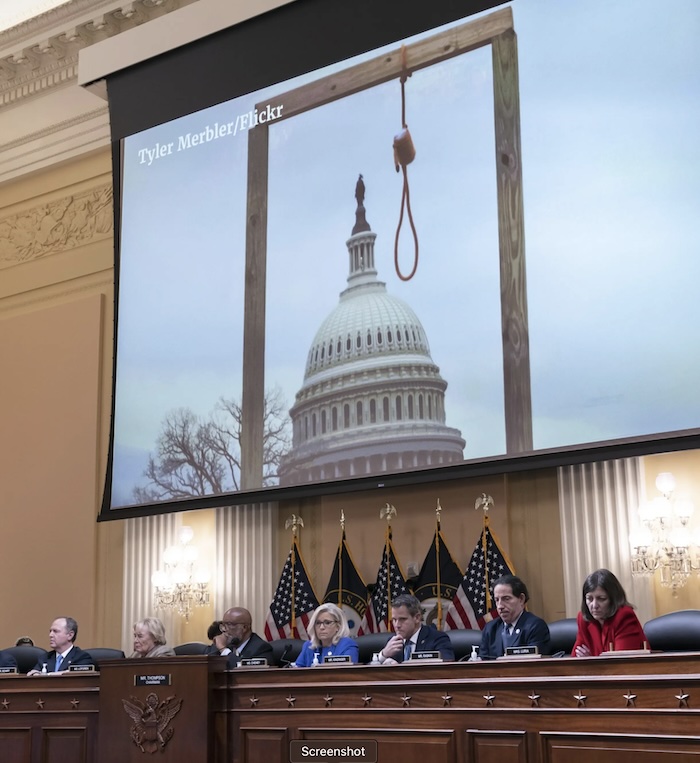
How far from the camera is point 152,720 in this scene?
18.2 ft

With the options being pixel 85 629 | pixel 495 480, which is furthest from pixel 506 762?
pixel 85 629

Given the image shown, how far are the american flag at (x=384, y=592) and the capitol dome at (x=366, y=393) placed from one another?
0.72m

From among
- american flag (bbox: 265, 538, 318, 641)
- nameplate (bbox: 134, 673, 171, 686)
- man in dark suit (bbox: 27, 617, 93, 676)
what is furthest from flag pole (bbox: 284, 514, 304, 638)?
nameplate (bbox: 134, 673, 171, 686)

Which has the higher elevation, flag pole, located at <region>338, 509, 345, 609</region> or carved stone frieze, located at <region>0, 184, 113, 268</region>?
carved stone frieze, located at <region>0, 184, 113, 268</region>

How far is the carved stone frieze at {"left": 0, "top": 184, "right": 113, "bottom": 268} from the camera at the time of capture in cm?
1014

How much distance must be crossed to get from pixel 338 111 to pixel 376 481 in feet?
8.98

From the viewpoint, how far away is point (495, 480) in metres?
7.42

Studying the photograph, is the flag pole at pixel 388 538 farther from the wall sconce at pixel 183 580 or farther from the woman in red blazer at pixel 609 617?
the woman in red blazer at pixel 609 617

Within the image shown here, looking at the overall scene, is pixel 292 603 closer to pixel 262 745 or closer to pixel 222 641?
pixel 222 641

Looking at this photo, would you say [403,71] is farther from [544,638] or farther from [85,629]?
[85,629]

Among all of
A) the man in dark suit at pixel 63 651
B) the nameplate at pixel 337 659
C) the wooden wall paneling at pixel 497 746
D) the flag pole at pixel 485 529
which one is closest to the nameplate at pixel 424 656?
the nameplate at pixel 337 659

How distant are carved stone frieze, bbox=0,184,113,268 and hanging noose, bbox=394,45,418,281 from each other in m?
3.42

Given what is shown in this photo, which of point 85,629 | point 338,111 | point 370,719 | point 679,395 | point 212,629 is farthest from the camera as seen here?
point 85,629

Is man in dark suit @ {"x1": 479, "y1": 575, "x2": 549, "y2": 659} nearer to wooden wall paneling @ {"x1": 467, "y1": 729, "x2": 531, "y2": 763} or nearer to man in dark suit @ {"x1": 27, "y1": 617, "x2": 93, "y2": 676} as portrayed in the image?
wooden wall paneling @ {"x1": 467, "y1": 729, "x2": 531, "y2": 763}
